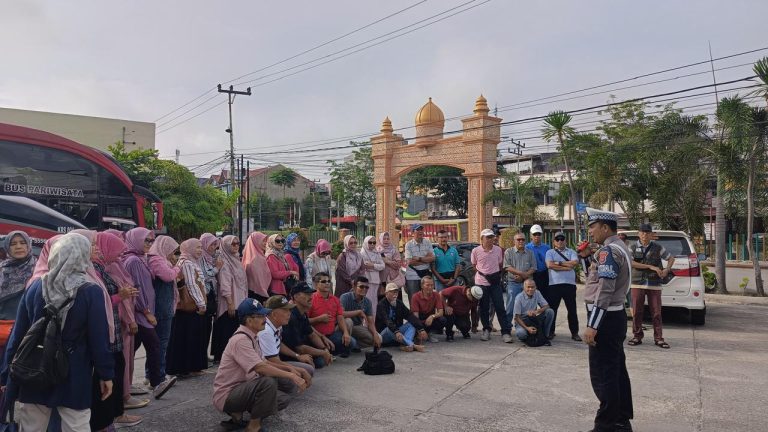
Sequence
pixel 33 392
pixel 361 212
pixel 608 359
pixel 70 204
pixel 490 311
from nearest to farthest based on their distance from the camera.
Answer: pixel 33 392, pixel 608 359, pixel 490 311, pixel 70 204, pixel 361 212

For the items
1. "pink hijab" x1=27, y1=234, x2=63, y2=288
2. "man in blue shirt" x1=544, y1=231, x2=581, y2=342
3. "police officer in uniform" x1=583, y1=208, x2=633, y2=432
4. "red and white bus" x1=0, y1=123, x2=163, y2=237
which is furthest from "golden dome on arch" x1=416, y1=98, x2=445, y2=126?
"pink hijab" x1=27, y1=234, x2=63, y2=288

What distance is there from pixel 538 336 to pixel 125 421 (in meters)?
5.43

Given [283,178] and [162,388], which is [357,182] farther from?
[162,388]

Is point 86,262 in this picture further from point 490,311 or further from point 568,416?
point 490,311

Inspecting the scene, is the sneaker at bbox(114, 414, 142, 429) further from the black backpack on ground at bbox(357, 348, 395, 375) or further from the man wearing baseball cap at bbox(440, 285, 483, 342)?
the man wearing baseball cap at bbox(440, 285, 483, 342)

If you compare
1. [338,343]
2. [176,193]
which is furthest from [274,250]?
[176,193]

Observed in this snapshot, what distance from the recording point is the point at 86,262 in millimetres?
3428

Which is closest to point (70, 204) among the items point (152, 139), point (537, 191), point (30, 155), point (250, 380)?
point (30, 155)

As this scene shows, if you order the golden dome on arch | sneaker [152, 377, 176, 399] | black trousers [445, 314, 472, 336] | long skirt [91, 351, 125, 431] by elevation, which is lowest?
sneaker [152, 377, 176, 399]

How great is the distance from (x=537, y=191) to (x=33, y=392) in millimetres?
38528

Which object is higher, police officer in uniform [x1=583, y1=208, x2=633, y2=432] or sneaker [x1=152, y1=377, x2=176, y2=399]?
police officer in uniform [x1=583, y1=208, x2=633, y2=432]

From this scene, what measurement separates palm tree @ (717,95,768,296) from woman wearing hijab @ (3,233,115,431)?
46.2 ft

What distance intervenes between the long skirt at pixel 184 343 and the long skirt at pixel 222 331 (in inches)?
18.8

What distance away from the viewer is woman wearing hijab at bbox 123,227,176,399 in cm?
551
